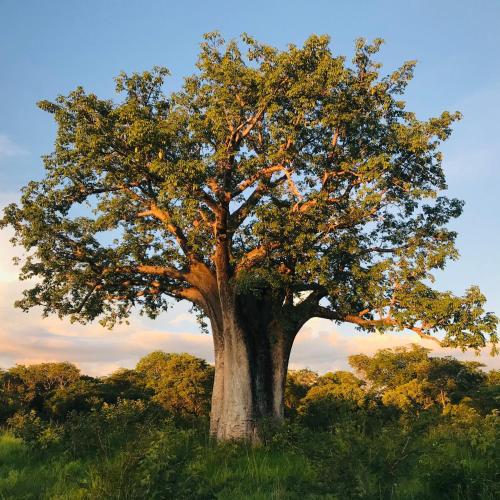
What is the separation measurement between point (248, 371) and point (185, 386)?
3168 centimetres

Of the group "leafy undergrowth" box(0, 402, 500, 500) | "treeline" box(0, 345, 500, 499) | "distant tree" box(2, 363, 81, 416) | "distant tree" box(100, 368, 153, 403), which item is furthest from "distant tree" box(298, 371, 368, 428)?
"leafy undergrowth" box(0, 402, 500, 500)

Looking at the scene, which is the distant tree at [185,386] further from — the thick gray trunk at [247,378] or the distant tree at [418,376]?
the thick gray trunk at [247,378]

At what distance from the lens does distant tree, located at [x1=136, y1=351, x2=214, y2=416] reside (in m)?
48.2

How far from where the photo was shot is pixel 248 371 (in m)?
18.8

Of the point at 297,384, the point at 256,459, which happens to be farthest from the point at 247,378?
the point at 297,384

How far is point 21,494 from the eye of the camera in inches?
339

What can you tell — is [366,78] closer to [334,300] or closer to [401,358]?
[334,300]

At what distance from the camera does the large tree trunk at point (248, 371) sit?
59.6ft

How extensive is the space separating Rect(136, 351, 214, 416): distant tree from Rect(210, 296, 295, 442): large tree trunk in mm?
28907

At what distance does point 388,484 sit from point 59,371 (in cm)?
5848

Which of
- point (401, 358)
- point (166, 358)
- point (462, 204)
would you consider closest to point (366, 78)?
point (462, 204)

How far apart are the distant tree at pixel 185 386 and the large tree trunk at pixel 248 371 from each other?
28907 mm

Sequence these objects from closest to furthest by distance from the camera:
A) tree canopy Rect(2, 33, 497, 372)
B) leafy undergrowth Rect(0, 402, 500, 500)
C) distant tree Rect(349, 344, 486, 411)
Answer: leafy undergrowth Rect(0, 402, 500, 500) < tree canopy Rect(2, 33, 497, 372) < distant tree Rect(349, 344, 486, 411)

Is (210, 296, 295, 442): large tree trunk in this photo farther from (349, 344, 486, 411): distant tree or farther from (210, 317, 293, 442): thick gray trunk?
(349, 344, 486, 411): distant tree
